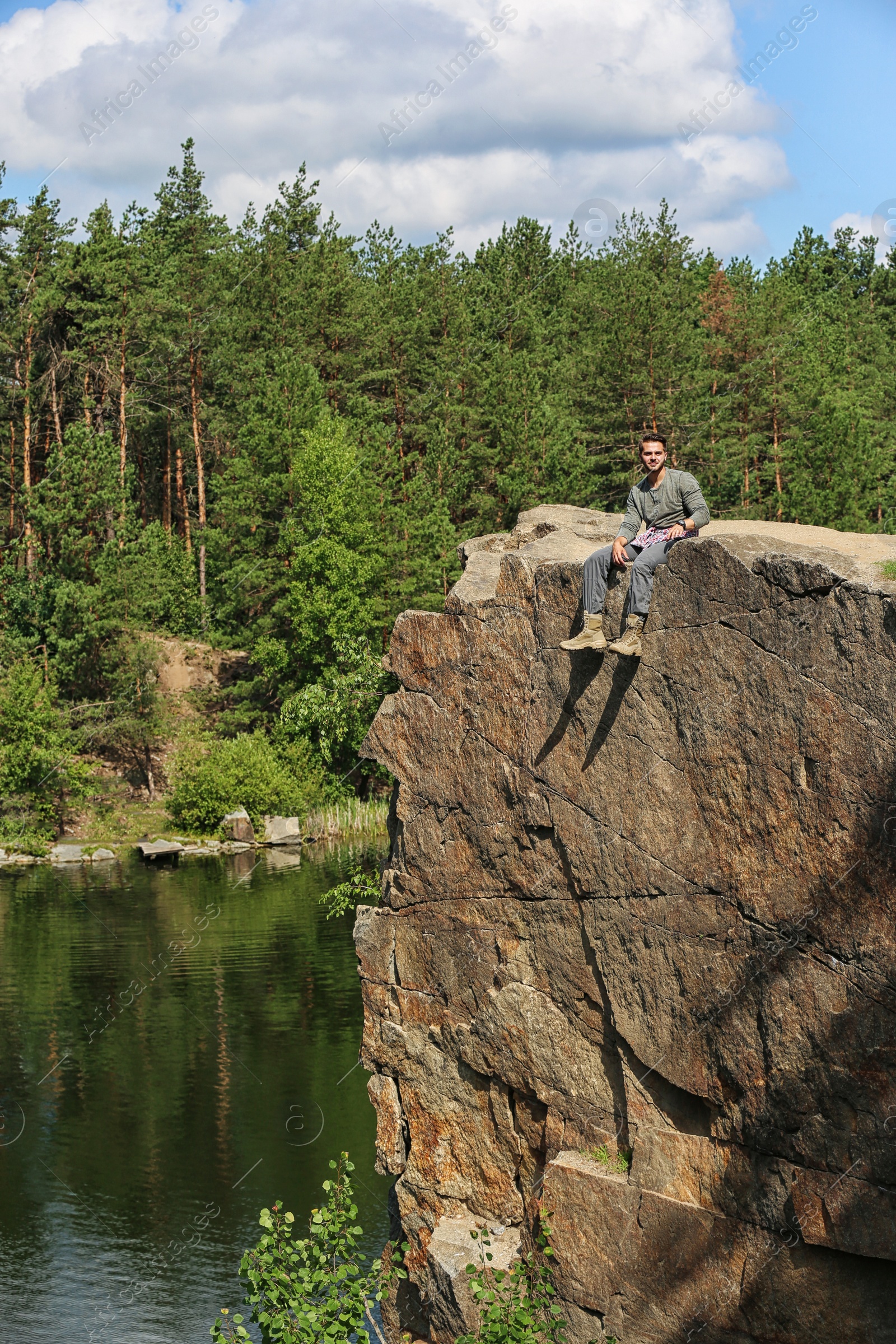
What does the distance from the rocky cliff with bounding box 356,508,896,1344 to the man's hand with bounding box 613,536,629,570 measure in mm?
223

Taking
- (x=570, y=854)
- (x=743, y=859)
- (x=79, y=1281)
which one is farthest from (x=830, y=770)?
(x=79, y=1281)

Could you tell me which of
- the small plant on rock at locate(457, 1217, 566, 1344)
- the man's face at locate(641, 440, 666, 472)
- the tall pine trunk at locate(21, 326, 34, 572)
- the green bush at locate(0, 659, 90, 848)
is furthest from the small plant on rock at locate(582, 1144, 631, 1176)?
the tall pine trunk at locate(21, 326, 34, 572)

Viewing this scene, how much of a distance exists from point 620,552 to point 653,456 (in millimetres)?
825

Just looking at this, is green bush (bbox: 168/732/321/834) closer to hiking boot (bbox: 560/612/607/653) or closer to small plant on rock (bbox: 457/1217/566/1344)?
small plant on rock (bbox: 457/1217/566/1344)

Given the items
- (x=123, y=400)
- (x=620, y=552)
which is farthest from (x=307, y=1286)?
(x=123, y=400)

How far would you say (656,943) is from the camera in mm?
9930

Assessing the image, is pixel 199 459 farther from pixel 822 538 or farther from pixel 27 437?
pixel 822 538

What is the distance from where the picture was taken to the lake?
1612cm

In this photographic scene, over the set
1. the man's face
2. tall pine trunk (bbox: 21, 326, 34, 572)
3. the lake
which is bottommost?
the lake

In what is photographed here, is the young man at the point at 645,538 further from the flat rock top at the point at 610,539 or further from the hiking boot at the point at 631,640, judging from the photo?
the flat rock top at the point at 610,539

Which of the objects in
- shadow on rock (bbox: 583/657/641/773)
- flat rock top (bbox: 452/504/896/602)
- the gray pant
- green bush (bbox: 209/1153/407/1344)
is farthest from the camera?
shadow on rock (bbox: 583/657/641/773)

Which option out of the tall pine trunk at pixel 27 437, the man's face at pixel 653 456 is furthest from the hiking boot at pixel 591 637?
the tall pine trunk at pixel 27 437

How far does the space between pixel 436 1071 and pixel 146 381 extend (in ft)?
164

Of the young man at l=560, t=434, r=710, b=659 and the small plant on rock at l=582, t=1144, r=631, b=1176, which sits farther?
the small plant on rock at l=582, t=1144, r=631, b=1176
